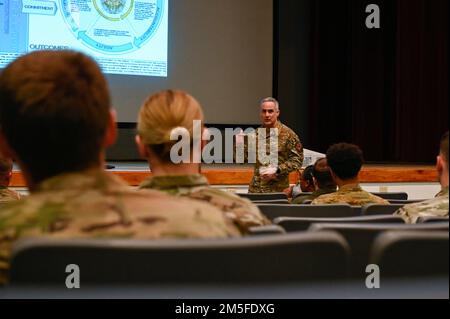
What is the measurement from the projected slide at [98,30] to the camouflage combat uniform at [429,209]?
4.58m

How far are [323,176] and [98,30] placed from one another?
12.8ft

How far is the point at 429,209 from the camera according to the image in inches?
86.7

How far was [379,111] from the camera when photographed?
8547 millimetres

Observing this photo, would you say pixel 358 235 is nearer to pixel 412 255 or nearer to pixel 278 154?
pixel 412 255

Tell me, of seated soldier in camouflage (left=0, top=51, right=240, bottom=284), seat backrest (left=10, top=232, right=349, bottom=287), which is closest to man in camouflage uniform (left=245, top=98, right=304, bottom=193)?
seated soldier in camouflage (left=0, top=51, right=240, bottom=284)

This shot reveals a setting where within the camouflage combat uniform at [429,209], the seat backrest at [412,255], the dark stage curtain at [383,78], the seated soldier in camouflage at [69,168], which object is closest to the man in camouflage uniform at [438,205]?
the camouflage combat uniform at [429,209]

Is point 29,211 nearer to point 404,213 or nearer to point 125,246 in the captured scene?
point 125,246

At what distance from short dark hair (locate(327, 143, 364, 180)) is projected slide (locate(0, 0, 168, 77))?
3.79m

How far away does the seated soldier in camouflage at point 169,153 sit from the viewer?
1715mm

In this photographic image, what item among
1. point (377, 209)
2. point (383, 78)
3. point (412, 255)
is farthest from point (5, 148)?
point (383, 78)

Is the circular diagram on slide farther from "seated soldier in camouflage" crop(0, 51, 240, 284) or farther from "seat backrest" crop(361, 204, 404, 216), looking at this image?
"seated soldier in camouflage" crop(0, 51, 240, 284)

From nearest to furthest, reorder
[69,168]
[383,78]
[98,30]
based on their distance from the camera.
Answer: [69,168]
[98,30]
[383,78]

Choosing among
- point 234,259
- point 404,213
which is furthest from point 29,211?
point 404,213
